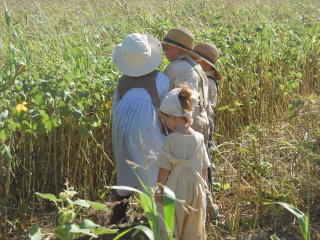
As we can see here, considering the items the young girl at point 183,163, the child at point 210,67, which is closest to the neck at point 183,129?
the young girl at point 183,163

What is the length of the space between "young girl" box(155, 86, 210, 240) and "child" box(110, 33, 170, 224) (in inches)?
15.6

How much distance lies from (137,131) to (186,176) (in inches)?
21.7

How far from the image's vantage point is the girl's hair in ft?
10.1

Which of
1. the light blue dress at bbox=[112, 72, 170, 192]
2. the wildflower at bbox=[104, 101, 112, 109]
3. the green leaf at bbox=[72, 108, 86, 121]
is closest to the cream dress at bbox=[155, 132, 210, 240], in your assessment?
the light blue dress at bbox=[112, 72, 170, 192]

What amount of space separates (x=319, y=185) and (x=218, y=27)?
2.96 m

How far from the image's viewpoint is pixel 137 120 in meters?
3.57

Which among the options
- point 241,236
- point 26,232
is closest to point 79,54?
point 26,232

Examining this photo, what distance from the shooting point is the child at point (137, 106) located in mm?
3564

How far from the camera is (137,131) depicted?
357cm

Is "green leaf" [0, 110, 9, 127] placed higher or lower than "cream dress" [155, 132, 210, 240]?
higher

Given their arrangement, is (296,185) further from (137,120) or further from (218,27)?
(218,27)

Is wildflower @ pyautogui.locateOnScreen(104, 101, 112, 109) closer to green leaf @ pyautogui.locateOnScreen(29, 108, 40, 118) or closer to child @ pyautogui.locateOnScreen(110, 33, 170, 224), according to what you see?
child @ pyautogui.locateOnScreen(110, 33, 170, 224)

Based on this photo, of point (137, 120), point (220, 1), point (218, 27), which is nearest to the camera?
point (137, 120)

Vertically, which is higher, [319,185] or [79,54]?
[79,54]
